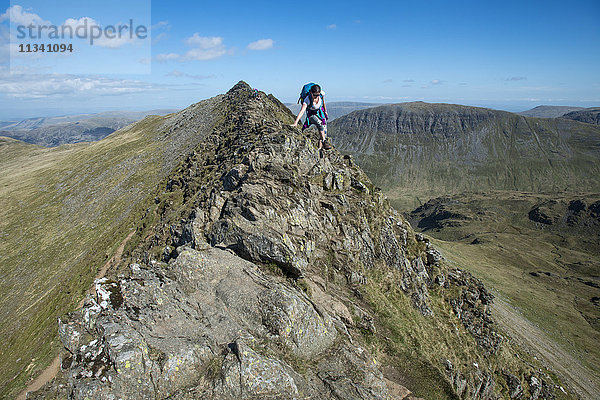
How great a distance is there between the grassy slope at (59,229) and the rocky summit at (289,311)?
1165cm

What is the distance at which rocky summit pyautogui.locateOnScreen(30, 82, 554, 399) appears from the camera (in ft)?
38.1

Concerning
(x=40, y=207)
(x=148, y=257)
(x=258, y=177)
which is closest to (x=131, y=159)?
(x=40, y=207)

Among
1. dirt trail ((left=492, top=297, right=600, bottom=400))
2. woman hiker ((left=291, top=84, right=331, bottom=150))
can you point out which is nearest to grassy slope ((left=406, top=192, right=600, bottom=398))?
dirt trail ((left=492, top=297, right=600, bottom=400))

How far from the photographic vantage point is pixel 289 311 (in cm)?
1538

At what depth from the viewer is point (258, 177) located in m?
27.7

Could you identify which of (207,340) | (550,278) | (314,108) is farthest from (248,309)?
(550,278)

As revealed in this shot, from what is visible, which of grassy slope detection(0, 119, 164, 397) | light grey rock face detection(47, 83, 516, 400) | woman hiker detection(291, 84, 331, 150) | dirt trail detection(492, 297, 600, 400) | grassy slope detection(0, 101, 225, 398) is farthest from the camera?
Result: dirt trail detection(492, 297, 600, 400)

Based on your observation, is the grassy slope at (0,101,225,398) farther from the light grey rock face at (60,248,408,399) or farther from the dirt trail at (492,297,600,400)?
the dirt trail at (492,297,600,400)

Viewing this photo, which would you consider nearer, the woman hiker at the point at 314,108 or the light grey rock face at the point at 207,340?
the light grey rock face at the point at 207,340

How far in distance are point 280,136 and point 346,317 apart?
77.8ft

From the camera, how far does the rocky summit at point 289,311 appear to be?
1162cm

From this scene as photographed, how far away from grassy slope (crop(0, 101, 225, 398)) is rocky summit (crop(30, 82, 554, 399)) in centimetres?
1165

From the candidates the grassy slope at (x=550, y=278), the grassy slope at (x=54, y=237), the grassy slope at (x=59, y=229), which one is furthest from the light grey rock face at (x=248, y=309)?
the grassy slope at (x=550, y=278)

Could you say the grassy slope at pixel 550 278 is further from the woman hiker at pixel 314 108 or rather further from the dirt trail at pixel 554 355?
the woman hiker at pixel 314 108
